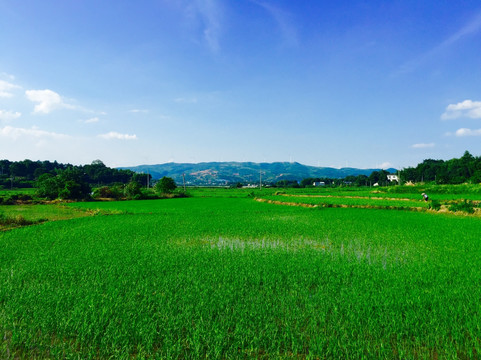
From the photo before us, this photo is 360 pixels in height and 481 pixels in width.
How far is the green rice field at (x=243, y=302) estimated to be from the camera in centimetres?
338

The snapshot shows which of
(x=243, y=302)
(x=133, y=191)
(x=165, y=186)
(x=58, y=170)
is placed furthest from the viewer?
(x=58, y=170)

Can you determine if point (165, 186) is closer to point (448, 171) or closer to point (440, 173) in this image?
point (440, 173)

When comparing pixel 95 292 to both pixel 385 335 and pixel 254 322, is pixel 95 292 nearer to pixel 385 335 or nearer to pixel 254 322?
pixel 254 322

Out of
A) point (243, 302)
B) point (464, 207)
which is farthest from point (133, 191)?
point (243, 302)

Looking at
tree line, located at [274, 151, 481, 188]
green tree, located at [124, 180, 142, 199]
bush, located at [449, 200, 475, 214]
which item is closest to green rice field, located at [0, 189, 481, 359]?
bush, located at [449, 200, 475, 214]

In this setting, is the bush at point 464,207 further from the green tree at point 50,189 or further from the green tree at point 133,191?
the green tree at point 50,189

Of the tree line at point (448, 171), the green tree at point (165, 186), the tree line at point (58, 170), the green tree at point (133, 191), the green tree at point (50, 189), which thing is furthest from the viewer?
the tree line at point (58, 170)

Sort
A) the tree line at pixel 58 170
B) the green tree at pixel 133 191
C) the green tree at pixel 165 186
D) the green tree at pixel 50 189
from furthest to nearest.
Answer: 1. the tree line at pixel 58 170
2. the green tree at pixel 165 186
3. the green tree at pixel 133 191
4. the green tree at pixel 50 189

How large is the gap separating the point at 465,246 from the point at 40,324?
11263mm

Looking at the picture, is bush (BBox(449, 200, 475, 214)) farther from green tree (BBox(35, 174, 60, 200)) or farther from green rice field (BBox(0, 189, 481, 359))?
green tree (BBox(35, 174, 60, 200))

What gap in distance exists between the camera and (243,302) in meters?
4.59

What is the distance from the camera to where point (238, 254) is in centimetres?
789

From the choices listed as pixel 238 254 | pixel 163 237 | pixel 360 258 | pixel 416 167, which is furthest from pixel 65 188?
pixel 416 167

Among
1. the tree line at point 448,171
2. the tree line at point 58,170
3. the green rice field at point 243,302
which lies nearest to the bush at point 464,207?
the green rice field at point 243,302
